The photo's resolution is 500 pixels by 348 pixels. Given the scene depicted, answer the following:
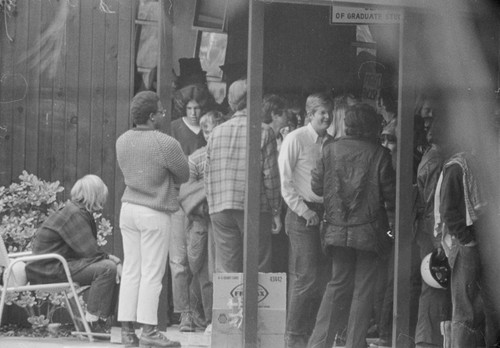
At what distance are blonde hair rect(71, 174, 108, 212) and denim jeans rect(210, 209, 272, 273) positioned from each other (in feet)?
2.45

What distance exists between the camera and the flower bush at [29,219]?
721cm

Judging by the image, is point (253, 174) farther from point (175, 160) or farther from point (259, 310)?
point (259, 310)

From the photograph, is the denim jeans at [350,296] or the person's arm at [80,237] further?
the denim jeans at [350,296]

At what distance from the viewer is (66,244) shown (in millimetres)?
7066

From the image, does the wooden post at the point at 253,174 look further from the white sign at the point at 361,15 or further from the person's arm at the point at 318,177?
the white sign at the point at 361,15

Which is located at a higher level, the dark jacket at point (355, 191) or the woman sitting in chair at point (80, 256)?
the dark jacket at point (355, 191)

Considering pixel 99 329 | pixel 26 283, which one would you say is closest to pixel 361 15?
pixel 99 329

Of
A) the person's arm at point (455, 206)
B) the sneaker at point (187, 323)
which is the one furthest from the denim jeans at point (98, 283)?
the person's arm at point (455, 206)

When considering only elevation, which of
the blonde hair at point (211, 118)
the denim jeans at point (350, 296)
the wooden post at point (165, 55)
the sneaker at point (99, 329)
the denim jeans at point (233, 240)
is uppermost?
the wooden post at point (165, 55)

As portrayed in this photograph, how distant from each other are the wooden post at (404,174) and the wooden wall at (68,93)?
1.84m

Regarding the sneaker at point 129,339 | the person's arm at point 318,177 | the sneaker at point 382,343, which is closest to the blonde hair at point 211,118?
the person's arm at point 318,177

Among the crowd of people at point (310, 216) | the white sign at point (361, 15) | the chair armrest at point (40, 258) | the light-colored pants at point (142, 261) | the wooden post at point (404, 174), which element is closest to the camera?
the chair armrest at point (40, 258)

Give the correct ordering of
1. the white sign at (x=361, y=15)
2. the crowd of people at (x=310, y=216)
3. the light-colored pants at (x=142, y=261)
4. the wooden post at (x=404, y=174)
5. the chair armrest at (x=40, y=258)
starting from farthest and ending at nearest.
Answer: the wooden post at (x=404, y=174) < the white sign at (x=361, y=15) < the crowd of people at (x=310, y=216) < the light-colored pants at (x=142, y=261) < the chair armrest at (x=40, y=258)

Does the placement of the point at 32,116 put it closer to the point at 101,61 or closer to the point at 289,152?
the point at 101,61
